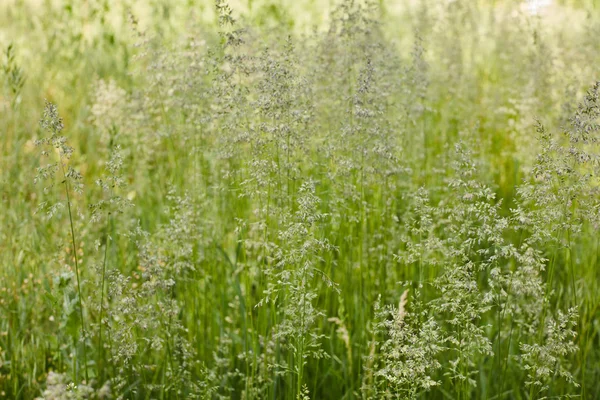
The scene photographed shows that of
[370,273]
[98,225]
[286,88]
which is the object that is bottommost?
[370,273]

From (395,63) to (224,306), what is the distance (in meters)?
1.77

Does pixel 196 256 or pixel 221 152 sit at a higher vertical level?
pixel 221 152

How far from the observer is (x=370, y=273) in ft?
13.1

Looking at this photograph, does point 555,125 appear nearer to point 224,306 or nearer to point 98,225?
point 224,306

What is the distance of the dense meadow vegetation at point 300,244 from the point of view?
2688 mm

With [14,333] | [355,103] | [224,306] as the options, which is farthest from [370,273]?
[14,333]

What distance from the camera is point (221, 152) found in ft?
10.9

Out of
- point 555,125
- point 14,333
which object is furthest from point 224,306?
point 555,125

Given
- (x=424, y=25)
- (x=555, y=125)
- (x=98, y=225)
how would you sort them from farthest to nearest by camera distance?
(x=424, y=25) < (x=555, y=125) < (x=98, y=225)

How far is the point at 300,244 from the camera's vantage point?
3051 mm

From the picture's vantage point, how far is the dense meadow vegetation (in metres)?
2.69

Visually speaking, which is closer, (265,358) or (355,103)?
(265,358)

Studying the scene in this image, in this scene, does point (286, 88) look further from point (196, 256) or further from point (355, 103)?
point (196, 256)

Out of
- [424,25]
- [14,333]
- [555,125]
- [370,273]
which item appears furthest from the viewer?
[424,25]
